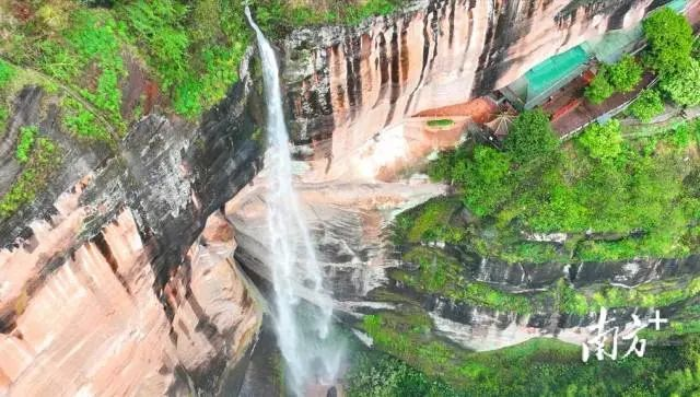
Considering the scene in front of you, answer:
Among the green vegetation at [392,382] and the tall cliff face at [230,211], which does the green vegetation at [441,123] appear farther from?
the green vegetation at [392,382]

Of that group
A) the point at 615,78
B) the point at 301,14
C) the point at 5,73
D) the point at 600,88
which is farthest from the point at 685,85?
the point at 5,73

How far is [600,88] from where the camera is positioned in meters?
11.0

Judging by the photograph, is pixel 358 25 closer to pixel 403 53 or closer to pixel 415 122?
pixel 403 53

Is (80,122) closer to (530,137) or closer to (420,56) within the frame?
(420,56)

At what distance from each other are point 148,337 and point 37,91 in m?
5.00

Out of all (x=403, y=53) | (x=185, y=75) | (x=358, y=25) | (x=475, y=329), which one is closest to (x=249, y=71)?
(x=185, y=75)

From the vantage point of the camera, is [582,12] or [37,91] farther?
[582,12]

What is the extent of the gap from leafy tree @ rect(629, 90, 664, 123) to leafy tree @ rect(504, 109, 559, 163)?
1.97m

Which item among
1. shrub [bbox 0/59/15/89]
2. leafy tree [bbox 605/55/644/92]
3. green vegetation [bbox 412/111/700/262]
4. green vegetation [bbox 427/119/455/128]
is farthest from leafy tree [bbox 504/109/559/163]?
shrub [bbox 0/59/15/89]

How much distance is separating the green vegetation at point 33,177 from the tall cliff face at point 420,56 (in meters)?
3.64

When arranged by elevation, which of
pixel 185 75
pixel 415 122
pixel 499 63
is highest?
pixel 185 75

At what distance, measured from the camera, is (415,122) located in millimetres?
11664

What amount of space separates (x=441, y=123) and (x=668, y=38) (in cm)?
443

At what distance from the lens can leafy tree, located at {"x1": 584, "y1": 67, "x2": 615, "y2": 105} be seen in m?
11.0
